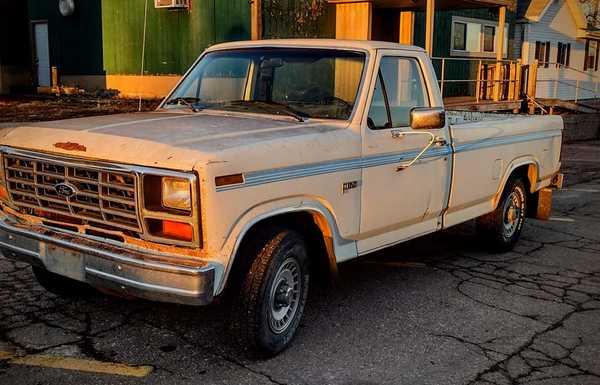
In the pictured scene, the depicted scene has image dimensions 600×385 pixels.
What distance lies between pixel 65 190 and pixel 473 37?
2168 centimetres

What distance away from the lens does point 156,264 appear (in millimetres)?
3695

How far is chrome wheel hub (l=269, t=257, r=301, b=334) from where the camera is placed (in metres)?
4.21

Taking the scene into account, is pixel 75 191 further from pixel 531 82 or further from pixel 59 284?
pixel 531 82

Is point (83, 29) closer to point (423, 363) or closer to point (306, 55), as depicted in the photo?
point (306, 55)

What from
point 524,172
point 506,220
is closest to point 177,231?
point 506,220

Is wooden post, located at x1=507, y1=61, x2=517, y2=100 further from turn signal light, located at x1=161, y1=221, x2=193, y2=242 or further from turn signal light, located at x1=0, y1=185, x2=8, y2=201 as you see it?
turn signal light, located at x1=161, y1=221, x2=193, y2=242

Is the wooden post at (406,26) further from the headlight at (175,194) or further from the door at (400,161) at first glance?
the headlight at (175,194)

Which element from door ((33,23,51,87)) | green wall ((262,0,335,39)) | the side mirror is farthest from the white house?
the side mirror

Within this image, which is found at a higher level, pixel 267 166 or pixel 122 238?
pixel 267 166

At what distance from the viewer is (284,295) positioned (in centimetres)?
430

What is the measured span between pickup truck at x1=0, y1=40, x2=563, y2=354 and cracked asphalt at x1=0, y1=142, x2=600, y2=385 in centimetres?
31

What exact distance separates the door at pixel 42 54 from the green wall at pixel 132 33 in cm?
39

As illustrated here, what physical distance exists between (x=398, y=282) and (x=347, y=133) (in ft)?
6.04

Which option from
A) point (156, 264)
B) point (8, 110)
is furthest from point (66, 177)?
point (8, 110)
